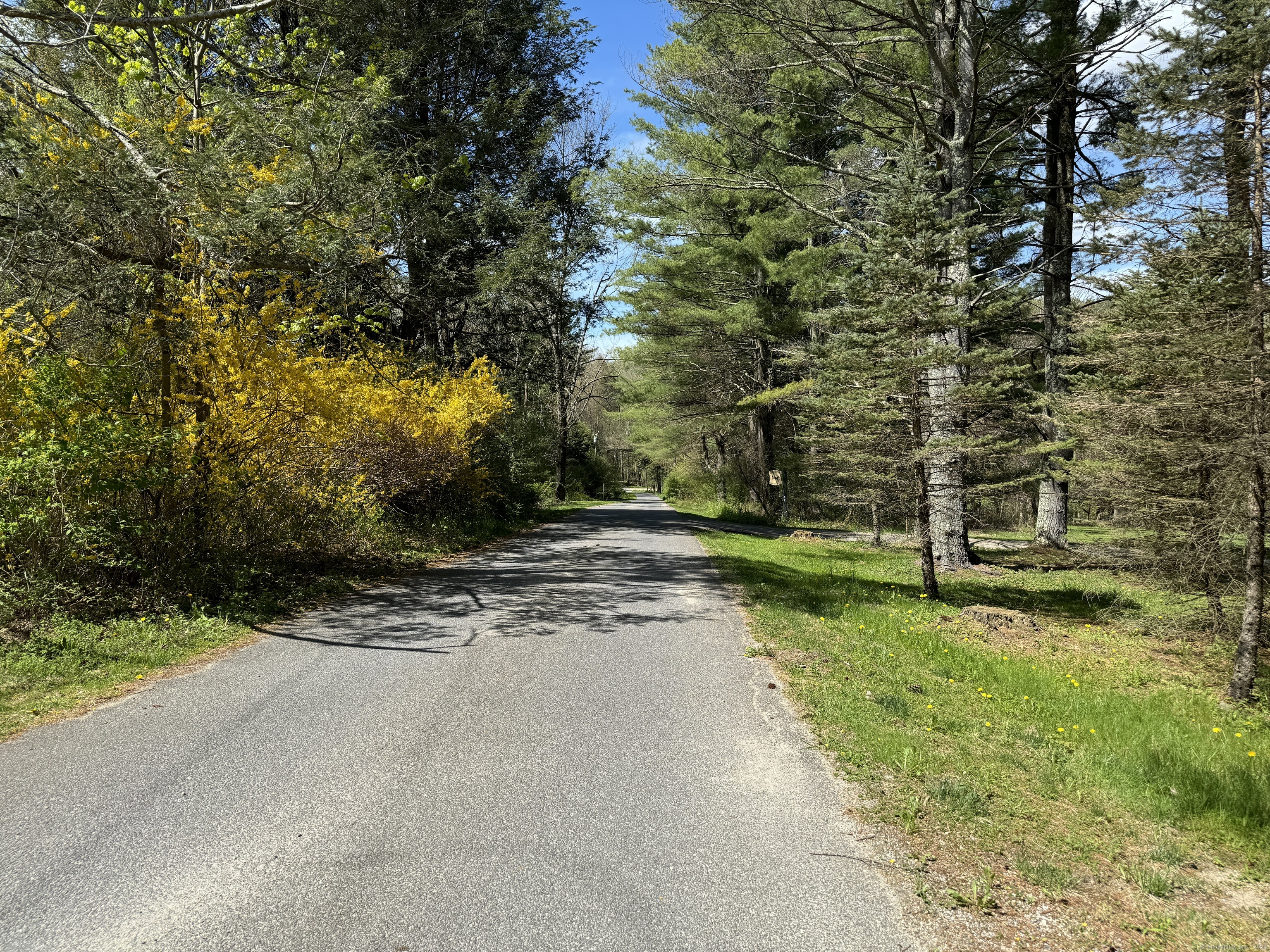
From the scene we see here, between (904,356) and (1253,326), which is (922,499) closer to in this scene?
(904,356)

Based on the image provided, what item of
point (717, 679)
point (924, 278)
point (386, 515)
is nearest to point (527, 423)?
point (386, 515)

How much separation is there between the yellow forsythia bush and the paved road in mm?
2104

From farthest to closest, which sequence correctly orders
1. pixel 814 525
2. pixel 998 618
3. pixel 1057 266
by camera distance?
1. pixel 814 525
2. pixel 1057 266
3. pixel 998 618

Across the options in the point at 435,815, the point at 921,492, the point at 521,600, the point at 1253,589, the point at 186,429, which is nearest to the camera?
the point at 435,815

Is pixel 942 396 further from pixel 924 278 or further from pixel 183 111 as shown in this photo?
pixel 183 111

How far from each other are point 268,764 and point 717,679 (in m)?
3.21

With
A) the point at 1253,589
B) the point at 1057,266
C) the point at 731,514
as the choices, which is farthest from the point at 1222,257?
the point at 731,514

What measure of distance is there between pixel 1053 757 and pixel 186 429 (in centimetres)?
843

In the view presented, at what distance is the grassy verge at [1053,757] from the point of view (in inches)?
110

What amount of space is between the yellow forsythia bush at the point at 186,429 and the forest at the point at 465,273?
41 mm

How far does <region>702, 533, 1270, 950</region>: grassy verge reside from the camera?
280 cm

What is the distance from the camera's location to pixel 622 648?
6.38 metres

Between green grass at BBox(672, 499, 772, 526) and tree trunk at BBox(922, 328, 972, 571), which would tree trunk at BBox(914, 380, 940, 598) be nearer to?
tree trunk at BBox(922, 328, 972, 571)

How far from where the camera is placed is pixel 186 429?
7391 mm
